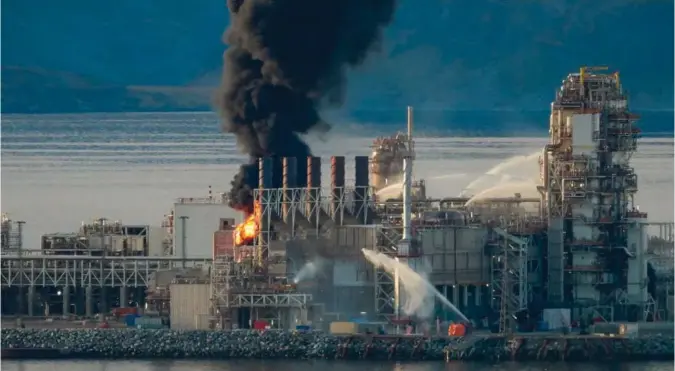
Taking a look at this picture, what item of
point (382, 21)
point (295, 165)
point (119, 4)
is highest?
point (119, 4)


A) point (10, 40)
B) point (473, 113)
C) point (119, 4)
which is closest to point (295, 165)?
point (473, 113)

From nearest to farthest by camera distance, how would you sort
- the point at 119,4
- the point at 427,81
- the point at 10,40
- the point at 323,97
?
1. the point at 323,97
2. the point at 427,81
3. the point at 10,40
4. the point at 119,4

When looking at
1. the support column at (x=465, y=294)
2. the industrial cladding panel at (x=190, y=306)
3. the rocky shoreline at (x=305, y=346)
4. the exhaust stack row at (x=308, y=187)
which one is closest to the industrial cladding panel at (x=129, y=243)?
the exhaust stack row at (x=308, y=187)

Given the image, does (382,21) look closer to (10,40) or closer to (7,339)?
(7,339)

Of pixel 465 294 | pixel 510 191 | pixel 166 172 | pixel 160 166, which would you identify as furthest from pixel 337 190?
pixel 160 166

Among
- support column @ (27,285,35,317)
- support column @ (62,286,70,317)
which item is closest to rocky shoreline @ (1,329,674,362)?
support column @ (27,285,35,317)

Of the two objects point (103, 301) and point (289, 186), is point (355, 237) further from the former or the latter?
point (103, 301)
